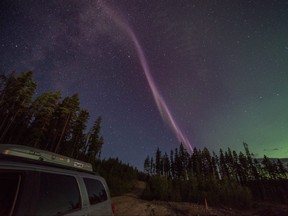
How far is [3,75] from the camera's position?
3369cm

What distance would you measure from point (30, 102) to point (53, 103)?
3969 millimetres

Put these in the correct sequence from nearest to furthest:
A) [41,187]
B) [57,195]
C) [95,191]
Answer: [41,187] → [57,195] → [95,191]

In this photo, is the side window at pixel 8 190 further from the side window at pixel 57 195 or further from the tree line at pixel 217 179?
the tree line at pixel 217 179

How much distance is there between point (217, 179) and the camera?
2998 cm

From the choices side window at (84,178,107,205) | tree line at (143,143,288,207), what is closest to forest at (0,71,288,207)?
tree line at (143,143,288,207)

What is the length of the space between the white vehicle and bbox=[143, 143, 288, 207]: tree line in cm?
2327

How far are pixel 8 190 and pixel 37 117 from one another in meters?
39.8

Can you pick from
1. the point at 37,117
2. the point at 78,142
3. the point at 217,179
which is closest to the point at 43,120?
the point at 37,117

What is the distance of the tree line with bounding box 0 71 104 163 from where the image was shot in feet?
107

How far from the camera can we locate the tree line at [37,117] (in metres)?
32.5

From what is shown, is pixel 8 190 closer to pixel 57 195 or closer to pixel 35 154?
pixel 57 195

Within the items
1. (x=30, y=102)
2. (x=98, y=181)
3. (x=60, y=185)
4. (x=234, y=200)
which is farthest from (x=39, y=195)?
(x=30, y=102)

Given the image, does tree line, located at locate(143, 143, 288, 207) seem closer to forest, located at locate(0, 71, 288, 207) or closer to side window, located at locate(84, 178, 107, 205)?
forest, located at locate(0, 71, 288, 207)

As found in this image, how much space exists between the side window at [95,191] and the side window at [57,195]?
0.56 metres
